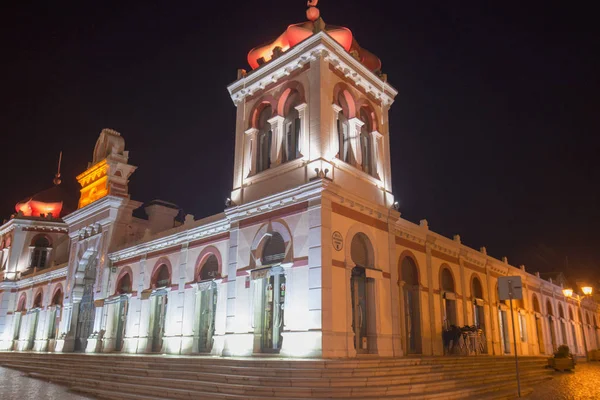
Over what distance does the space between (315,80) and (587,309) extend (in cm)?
4018

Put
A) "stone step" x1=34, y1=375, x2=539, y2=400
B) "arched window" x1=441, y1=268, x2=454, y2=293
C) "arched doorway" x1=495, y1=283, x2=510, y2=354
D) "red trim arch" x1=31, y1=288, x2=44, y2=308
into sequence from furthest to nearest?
"red trim arch" x1=31, y1=288, x2=44, y2=308, "arched doorway" x1=495, y1=283, x2=510, y2=354, "arched window" x1=441, y1=268, x2=454, y2=293, "stone step" x1=34, y1=375, x2=539, y2=400

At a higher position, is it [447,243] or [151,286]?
[447,243]

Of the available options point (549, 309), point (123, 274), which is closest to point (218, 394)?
point (123, 274)

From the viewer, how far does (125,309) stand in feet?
77.9

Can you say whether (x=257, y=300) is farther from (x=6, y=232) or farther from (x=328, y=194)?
(x=6, y=232)

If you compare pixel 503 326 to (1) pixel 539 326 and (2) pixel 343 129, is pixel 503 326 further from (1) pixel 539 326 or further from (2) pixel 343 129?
Result: (2) pixel 343 129

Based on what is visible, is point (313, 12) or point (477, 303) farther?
point (477, 303)

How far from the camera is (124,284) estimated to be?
24.8 m

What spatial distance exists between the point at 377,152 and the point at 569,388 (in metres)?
10.2

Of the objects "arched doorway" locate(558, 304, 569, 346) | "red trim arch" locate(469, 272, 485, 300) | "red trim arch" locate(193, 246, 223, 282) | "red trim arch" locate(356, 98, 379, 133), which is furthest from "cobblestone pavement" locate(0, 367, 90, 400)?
"arched doorway" locate(558, 304, 569, 346)

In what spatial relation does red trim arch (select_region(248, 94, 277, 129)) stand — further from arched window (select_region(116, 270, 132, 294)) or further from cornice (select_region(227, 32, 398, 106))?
arched window (select_region(116, 270, 132, 294))

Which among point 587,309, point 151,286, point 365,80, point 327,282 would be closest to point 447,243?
point 365,80

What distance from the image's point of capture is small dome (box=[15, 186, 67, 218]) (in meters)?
39.5

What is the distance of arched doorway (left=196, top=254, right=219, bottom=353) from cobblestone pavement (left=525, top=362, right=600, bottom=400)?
1172 centimetres
